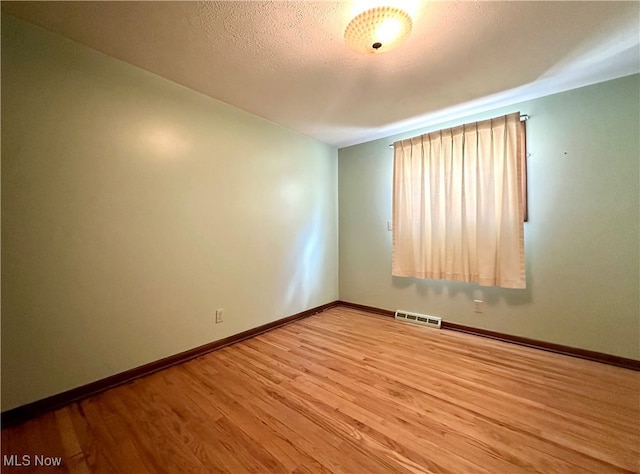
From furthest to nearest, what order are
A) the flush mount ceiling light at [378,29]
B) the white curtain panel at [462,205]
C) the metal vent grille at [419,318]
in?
the metal vent grille at [419,318], the white curtain panel at [462,205], the flush mount ceiling light at [378,29]

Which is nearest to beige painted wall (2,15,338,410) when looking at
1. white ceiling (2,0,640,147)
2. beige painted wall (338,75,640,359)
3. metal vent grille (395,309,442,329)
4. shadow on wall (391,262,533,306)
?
white ceiling (2,0,640,147)

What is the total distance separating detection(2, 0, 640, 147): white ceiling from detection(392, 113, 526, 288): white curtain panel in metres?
0.42

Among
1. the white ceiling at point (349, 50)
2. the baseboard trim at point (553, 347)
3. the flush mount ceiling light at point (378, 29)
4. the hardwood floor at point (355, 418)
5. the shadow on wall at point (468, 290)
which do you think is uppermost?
the white ceiling at point (349, 50)

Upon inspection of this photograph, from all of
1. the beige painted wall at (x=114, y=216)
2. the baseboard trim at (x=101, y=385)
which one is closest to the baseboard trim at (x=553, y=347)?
the beige painted wall at (x=114, y=216)

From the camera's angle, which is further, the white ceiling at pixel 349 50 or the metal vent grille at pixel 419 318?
the metal vent grille at pixel 419 318

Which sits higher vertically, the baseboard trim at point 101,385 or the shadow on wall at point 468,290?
the shadow on wall at point 468,290

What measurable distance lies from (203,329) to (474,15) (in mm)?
2978

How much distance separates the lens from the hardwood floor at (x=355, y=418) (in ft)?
3.77

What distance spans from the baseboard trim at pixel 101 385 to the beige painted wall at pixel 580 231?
2.51 meters

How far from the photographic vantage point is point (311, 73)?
6.28ft

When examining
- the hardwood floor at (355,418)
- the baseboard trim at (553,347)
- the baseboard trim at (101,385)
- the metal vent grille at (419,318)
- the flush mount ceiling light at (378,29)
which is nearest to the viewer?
the hardwood floor at (355,418)

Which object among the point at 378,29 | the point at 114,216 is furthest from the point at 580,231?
the point at 114,216

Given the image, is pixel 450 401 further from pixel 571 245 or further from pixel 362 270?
pixel 362 270

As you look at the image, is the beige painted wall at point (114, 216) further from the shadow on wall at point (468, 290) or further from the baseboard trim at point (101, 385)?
the shadow on wall at point (468, 290)
